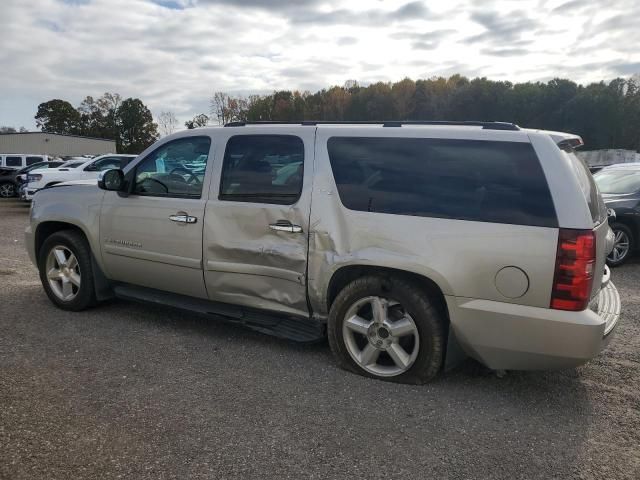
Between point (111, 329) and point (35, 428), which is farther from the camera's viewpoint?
point (111, 329)

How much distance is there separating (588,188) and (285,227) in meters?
2.07

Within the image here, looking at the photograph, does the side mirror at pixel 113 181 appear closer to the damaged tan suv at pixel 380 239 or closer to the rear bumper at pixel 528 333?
the damaged tan suv at pixel 380 239

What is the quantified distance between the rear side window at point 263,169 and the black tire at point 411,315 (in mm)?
842

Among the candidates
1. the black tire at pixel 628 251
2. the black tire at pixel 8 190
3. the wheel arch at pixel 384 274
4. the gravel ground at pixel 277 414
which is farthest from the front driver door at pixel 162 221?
the black tire at pixel 8 190

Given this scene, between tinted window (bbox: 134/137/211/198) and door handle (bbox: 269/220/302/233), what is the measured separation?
0.82 meters

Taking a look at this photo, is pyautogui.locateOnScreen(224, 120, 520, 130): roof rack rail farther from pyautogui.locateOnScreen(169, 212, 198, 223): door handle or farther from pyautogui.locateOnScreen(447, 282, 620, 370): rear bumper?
pyautogui.locateOnScreen(447, 282, 620, 370): rear bumper

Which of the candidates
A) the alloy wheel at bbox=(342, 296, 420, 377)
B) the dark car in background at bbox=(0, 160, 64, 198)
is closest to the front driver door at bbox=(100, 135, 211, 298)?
the alloy wheel at bbox=(342, 296, 420, 377)

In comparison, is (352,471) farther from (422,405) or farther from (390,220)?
(390,220)

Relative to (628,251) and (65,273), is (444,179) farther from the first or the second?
(628,251)

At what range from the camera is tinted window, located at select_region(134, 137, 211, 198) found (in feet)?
14.4

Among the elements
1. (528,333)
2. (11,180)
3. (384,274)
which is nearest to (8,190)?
(11,180)

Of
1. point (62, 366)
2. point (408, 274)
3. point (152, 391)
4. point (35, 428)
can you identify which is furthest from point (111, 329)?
point (408, 274)

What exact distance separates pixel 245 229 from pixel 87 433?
5.82 ft

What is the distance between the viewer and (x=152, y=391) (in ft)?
11.4
